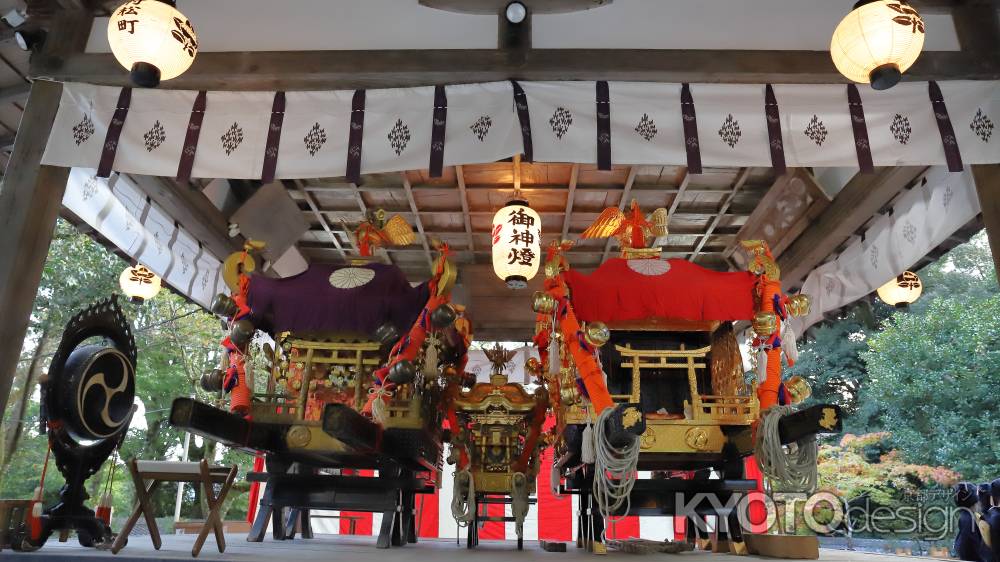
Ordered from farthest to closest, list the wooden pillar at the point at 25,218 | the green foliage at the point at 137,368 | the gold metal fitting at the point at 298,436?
the green foliage at the point at 137,368
the gold metal fitting at the point at 298,436
the wooden pillar at the point at 25,218

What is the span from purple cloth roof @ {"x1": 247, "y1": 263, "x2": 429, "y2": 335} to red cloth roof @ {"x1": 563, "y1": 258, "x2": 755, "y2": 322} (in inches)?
57.5

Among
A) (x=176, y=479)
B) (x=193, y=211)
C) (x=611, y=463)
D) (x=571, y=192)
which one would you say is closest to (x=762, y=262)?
(x=611, y=463)

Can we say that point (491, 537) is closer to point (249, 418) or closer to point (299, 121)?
point (249, 418)

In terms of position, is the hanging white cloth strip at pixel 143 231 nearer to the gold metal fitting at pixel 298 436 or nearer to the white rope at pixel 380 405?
the gold metal fitting at pixel 298 436

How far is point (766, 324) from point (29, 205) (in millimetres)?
5345

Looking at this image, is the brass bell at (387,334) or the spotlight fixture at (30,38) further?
the brass bell at (387,334)

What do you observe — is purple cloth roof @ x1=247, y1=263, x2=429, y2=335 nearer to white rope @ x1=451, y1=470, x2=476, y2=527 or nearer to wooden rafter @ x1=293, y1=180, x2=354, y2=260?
white rope @ x1=451, y1=470, x2=476, y2=527

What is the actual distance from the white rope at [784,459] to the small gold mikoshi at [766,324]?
644 millimetres

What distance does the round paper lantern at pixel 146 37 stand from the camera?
370cm

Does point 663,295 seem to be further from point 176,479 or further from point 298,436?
point 176,479

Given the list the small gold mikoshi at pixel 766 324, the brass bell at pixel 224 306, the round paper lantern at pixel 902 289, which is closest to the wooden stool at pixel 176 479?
the brass bell at pixel 224 306

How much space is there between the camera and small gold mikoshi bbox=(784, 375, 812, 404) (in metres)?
4.45

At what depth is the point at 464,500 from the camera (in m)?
5.50

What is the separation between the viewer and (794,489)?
12.9 ft
